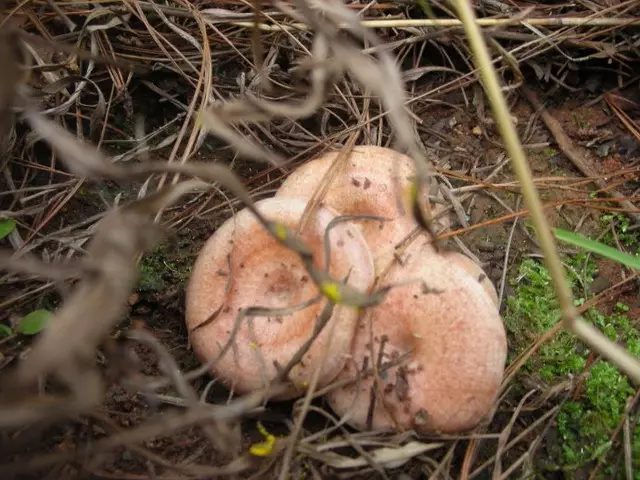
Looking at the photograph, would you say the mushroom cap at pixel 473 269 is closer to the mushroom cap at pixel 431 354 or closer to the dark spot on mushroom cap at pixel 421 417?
the mushroom cap at pixel 431 354

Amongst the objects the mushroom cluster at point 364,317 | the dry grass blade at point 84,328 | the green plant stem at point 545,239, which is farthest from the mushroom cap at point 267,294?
the dry grass blade at point 84,328

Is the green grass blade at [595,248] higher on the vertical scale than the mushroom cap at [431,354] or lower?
higher

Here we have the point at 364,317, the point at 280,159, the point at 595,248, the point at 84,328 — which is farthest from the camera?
the point at 280,159

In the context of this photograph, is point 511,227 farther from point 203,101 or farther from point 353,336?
point 203,101

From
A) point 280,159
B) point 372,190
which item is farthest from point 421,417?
point 280,159

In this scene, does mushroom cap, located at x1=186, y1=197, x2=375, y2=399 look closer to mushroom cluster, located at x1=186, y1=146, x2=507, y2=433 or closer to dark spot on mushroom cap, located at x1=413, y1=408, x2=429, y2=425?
mushroom cluster, located at x1=186, y1=146, x2=507, y2=433

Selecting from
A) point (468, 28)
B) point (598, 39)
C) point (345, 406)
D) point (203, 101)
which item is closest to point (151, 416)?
point (345, 406)

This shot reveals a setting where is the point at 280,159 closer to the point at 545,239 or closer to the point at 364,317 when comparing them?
the point at 364,317

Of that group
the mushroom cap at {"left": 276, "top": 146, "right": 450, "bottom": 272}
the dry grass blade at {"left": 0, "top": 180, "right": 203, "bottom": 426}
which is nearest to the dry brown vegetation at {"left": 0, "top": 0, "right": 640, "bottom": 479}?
the mushroom cap at {"left": 276, "top": 146, "right": 450, "bottom": 272}
